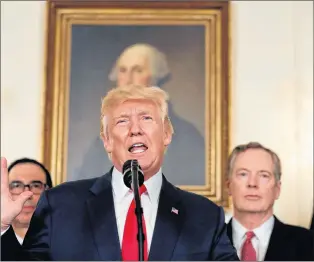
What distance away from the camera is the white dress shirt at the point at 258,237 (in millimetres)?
3393

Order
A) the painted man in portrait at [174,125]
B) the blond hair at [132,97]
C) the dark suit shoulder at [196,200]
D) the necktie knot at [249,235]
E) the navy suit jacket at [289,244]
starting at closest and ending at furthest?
the dark suit shoulder at [196,200], the blond hair at [132,97], the navy suit jacket at [289,244], the necktie knot at [249,235], the painted man in portrait at [174,125]

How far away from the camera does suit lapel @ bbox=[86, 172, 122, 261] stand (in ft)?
8.52

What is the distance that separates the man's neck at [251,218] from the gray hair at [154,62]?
1.43 metres

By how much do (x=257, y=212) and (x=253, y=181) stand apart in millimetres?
171

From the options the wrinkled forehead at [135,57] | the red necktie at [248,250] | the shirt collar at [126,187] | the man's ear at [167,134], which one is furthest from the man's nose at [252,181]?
the wrinkled forehead at [135,57]

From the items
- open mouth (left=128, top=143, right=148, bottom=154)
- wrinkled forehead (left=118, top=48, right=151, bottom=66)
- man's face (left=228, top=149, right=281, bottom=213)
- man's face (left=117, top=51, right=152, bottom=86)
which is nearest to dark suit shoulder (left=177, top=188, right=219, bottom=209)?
open mouth (left=128, top=143, right=148, bottom=154)

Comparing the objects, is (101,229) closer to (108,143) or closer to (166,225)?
(166,225)

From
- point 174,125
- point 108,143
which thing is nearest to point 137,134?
point 108,143

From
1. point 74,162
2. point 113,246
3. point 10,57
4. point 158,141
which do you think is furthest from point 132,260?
point 10,57

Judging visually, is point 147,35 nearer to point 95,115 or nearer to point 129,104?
point 95,115

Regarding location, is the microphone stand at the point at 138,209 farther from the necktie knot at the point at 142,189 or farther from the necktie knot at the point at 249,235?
the necktie knot at the point at 249,235

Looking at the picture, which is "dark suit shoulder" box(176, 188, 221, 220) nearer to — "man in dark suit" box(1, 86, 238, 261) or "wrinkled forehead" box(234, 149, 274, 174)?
"man in dark suit" box(1, 86, 238, 261)

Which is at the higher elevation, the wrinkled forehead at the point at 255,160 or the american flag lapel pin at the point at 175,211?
the wrinkled forehead at the point at 255,160

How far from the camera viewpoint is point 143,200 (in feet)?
9.16
